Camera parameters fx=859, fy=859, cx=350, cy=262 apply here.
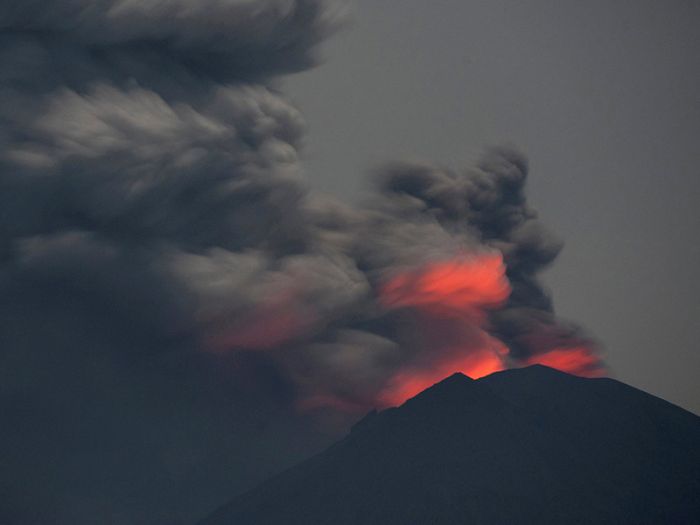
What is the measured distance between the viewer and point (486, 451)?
123938mm

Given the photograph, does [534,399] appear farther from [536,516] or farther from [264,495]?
[264,495]

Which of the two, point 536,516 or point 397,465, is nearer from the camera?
point 536,516

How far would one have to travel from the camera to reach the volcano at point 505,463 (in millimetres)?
111500

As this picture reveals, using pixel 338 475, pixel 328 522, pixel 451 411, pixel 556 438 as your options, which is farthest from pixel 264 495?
pixel 556 438

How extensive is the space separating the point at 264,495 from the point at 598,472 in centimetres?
5092

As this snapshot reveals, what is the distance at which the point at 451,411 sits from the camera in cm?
13462

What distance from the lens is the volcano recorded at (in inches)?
4390

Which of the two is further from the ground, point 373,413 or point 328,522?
point 373,413

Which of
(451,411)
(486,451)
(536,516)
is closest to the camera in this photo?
(536,516)

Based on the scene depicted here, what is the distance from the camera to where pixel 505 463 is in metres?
120

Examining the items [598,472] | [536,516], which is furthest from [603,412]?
[536,516]

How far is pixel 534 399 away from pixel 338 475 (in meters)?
34.8

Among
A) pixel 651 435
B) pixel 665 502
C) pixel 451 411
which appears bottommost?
pixel 665 502

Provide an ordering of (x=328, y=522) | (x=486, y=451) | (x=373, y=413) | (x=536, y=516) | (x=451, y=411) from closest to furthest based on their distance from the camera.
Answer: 1. (x=536, y=516)
2. (x=328, y=522)
3. (x=486, y=451)
4. (x=451, y=411)
5. (x=373, y=413)
